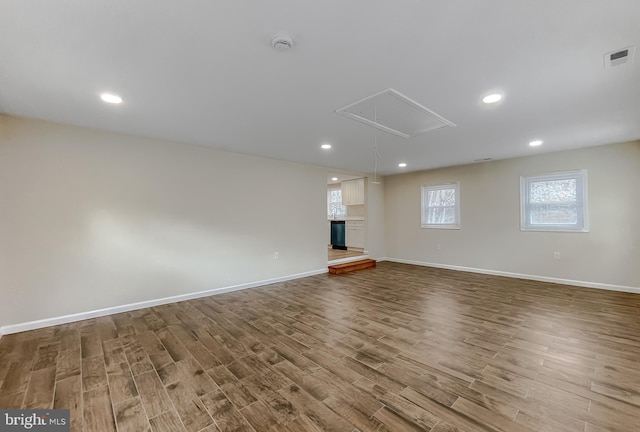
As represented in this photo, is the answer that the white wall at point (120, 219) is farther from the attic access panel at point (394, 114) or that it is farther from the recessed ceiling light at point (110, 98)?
the attic access panel at point (394, 114)

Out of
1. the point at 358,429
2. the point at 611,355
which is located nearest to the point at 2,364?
the point at 358,429

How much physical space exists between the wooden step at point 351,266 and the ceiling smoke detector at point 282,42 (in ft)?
15.5

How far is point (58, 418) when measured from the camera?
5.37ft

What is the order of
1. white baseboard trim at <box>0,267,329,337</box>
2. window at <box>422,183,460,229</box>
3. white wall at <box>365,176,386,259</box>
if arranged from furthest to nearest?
1. white wall at <box>365,176,386,259</box>
2. window at <box>422,183,460,229</box>
3. white baseboard trim at <box>0,267,329,337</box>

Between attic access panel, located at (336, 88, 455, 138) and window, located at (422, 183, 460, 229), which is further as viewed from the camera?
window, located at (422, 183, 460, 229)

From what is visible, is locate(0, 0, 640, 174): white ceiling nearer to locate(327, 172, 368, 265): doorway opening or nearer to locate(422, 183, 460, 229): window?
locate(422, 183, 460, 229): window

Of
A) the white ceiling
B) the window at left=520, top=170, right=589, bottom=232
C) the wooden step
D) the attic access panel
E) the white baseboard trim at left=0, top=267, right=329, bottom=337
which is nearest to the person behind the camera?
the white ceiling

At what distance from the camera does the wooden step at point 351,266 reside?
586cm

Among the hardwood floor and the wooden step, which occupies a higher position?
the wooden step

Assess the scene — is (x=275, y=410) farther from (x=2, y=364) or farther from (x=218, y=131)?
(x=218, y=131)

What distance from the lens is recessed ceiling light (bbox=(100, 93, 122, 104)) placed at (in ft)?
8.21

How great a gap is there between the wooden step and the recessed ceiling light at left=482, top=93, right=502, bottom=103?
421cm

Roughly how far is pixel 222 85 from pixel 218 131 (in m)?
1.32

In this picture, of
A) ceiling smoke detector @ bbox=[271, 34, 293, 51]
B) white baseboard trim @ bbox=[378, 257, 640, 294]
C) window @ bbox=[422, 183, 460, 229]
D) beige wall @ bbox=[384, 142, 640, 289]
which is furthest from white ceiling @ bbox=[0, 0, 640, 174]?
window @ bbox=[422, 183, 460, 229]
